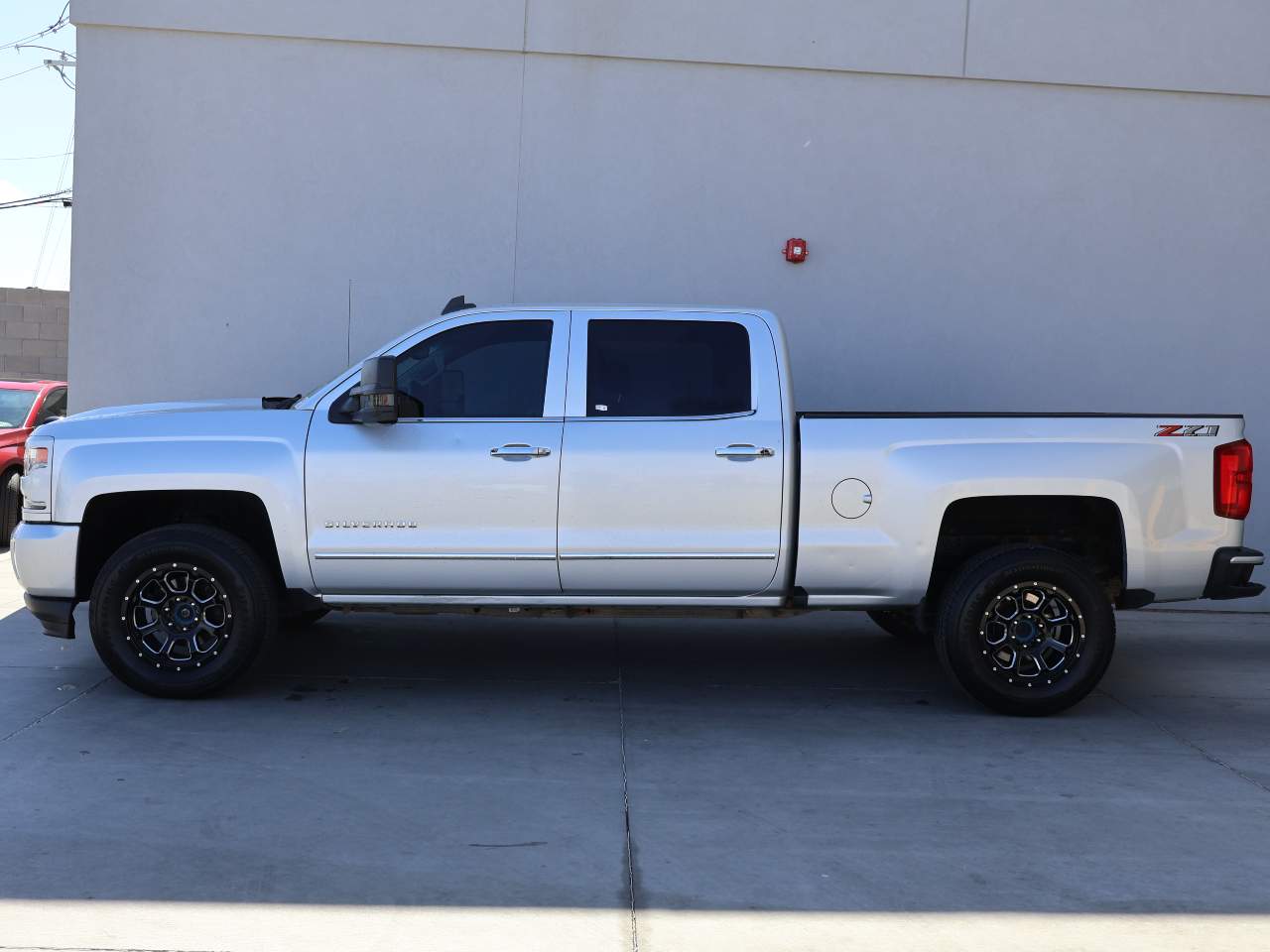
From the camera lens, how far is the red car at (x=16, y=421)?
12023mm

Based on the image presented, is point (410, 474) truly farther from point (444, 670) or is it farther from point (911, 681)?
point (911, 681)

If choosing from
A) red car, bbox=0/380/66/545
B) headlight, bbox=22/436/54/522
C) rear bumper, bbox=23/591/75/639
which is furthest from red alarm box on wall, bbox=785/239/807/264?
red car, bbox=0/380/66/545

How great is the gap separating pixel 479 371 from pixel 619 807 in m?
2.54

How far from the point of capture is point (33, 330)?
2061 centimetres

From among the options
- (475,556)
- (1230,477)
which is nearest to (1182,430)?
(1230,477)

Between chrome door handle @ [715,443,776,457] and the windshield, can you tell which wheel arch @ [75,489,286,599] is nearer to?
chrome door handle @ [715,443,776,457]

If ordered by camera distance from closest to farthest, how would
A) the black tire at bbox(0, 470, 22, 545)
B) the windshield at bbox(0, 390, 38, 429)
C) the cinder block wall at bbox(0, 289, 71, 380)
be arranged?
the black tire at bbox(0, 470, 22, 545)
the windshield at bbox(0, 390, 38, 429)
the cinder block wall at bbox(0, 289, 71, 380)

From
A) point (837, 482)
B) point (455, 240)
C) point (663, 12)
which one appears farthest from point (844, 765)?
point (663, 12)

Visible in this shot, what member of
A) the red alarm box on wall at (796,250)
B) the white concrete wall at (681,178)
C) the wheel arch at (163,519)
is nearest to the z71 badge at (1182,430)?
the white concrete wall at (681,178)

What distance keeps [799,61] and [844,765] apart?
6038mm

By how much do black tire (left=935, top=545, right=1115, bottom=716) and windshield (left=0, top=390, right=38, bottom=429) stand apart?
983 cm

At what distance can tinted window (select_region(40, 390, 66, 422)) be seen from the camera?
42.1 feet

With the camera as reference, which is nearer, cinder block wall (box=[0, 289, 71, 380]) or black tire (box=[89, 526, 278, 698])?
black tire (box=[89, 526, 278, 698])

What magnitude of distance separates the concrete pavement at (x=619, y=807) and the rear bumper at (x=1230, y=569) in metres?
0.73
